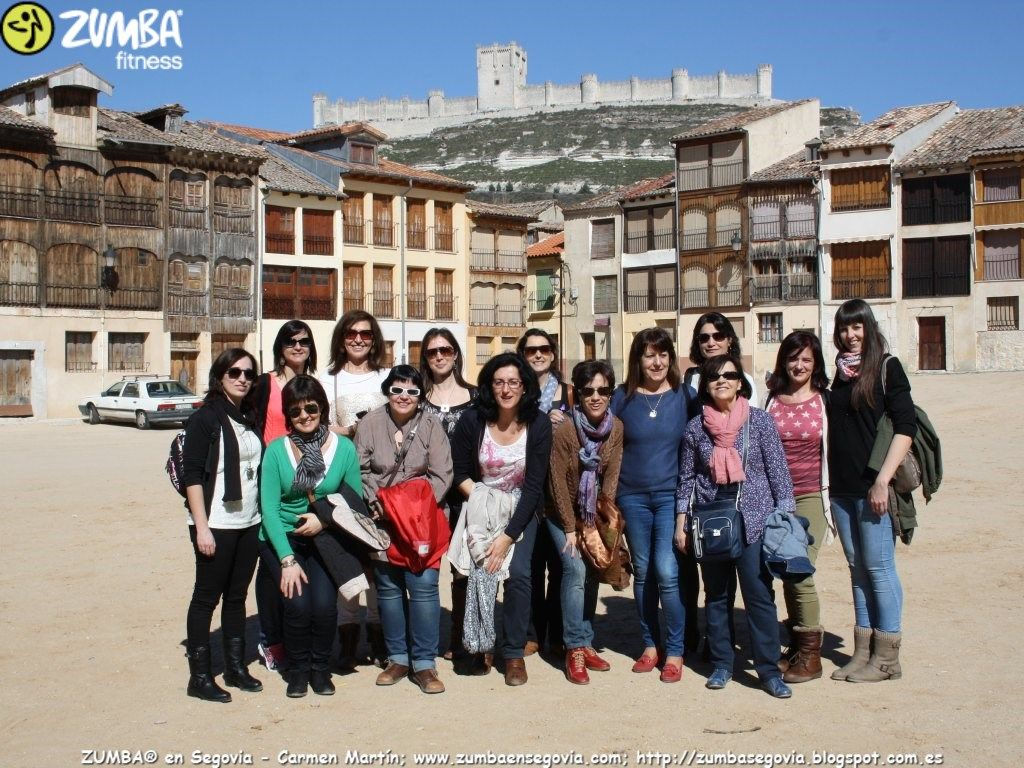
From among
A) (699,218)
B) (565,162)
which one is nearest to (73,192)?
(699,218)

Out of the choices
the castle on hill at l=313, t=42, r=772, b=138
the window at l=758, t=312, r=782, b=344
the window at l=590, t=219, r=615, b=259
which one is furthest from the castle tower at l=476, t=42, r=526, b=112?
the window at l=758, t=312, r=782, b=344

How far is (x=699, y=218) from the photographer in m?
49.7

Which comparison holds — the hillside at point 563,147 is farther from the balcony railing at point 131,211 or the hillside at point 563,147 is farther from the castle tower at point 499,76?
the balcony railing at point 131,211

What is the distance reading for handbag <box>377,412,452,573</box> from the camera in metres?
6.04

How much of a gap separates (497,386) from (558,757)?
7.09ft

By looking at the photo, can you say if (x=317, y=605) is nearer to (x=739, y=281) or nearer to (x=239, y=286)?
(x=239, y=286)

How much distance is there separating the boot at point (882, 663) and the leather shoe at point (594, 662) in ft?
4.71

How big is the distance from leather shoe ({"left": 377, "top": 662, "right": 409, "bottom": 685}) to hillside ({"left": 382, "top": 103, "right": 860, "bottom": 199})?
320 ft

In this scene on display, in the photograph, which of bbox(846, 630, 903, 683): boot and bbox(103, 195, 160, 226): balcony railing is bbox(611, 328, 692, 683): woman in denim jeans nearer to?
bbox(846, 630, 903, 683): boot

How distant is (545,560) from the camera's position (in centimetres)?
681

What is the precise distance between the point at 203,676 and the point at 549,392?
2759 millimetres

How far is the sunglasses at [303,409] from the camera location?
235 inches

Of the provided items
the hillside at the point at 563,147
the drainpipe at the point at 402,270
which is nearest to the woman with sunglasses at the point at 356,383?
the drainpipe at the point at 402,270

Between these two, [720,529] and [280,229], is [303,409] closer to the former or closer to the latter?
[720,529]
